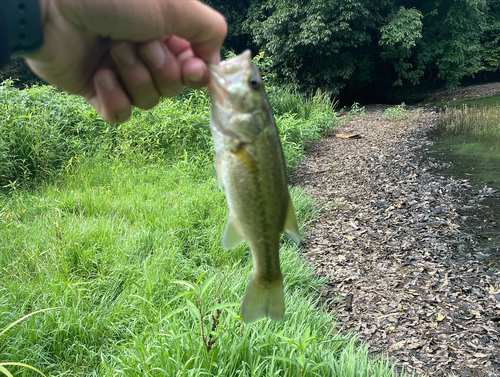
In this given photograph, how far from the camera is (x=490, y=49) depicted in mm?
24625

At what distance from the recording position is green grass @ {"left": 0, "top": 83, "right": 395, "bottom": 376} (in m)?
2.31

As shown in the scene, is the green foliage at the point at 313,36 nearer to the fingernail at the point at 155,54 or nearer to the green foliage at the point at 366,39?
the green foliage at the point at 366,39

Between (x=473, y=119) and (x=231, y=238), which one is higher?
(x=231, y=238)

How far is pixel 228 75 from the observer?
49.3 inches

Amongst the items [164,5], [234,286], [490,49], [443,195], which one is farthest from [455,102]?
[164,5]

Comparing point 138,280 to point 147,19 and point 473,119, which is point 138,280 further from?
point 473,119

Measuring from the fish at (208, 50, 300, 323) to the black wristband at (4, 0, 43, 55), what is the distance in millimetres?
598

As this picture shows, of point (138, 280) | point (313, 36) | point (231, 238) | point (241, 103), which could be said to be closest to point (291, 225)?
point (231, 238)

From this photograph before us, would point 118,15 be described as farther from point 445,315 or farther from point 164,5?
point 445,315

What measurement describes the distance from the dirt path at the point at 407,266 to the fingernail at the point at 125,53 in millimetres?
2911

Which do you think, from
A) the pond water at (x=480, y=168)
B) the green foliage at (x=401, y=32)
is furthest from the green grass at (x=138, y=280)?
the green foliage at (x=401, y=32)

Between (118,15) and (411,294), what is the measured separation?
376 cm

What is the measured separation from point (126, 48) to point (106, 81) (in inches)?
6.5

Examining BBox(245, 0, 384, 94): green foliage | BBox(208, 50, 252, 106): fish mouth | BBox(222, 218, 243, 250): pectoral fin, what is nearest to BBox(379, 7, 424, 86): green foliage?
BBox(245, 0, 384, 94): green foliage
